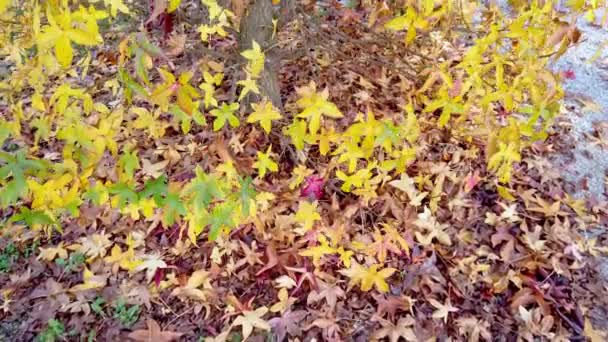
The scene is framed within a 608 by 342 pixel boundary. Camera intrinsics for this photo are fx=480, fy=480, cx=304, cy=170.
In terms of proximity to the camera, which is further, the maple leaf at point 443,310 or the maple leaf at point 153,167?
the maple leaf at point 153,167

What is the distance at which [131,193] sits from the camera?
1.51 meters

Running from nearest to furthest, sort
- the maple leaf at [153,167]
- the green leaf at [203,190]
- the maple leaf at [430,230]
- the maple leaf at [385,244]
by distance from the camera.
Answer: the green leaf at [203,190] < the maple leaf at [385,244] < the maple leaf at [430,230] < the maple leaf at [153,167]

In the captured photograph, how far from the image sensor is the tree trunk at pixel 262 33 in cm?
229

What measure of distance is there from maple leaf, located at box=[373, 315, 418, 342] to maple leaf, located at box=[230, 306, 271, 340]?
49 centimetres

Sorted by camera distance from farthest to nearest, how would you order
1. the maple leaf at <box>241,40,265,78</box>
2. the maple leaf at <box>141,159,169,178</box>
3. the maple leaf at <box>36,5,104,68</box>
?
the maple leaf at <box>141,159,169,178</box>
the maple leaf at <box>241,40,265,78</box>
the maple leaf at <box>36,5,104,68</box>

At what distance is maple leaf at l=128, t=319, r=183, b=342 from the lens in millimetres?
2113

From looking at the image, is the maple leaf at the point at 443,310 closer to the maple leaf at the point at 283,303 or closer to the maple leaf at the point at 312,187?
the maple leaf at the point at 283,303

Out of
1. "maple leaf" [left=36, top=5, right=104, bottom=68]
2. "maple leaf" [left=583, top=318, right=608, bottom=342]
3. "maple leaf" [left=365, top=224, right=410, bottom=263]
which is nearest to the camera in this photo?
"maple leaf" [left=36, top=5, right=104, bottom=68]

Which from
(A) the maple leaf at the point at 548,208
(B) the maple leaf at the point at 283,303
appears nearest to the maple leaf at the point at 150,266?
(B) the maple leaf at the point at 283,303

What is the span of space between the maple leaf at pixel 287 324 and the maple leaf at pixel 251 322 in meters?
0.04

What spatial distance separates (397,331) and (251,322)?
25.0 inches

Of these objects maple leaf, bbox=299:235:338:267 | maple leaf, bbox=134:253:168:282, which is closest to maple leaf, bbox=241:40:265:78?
maple leaf, bbox=299:235:338:267

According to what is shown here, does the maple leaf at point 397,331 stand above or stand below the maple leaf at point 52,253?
below

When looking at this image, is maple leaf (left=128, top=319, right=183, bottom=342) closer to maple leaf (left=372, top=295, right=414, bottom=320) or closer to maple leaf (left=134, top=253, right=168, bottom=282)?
maple leaf (left=134, top=253, right=168, bottom=282)
